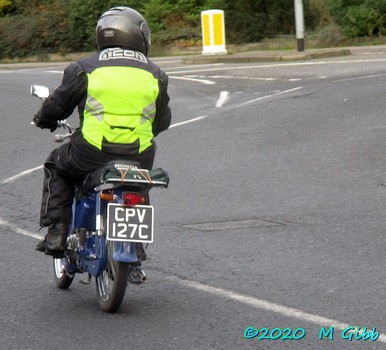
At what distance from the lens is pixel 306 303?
6738mm

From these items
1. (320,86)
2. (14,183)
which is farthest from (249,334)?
(320,86)

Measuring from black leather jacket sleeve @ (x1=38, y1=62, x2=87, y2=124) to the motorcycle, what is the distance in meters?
0.15

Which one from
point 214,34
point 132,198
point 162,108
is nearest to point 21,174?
point 162,108

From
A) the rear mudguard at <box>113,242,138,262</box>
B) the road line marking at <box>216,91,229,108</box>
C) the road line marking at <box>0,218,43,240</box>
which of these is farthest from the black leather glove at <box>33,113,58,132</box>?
the road line marking at <box>216,91,229,108</box>

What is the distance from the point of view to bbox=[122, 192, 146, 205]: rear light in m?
6.45

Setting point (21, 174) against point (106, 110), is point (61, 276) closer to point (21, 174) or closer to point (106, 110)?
point (106, 110)

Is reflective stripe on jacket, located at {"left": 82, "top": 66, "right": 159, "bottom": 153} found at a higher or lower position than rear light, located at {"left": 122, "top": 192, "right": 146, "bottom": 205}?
higher

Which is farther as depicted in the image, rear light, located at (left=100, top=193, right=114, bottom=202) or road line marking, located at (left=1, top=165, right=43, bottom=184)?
road line marking, located at (left=1, top=165, right=43, bottom=184)

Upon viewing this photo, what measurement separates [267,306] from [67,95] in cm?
175

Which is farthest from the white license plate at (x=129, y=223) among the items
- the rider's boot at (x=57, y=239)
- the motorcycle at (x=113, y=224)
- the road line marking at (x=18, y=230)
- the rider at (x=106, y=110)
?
the road line marking at (x=18, y=230)

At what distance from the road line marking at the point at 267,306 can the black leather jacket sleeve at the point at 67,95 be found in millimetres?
1418

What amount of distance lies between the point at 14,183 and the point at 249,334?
680cm

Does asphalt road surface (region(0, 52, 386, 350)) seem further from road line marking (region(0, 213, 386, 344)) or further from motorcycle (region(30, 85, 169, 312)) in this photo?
motorcycle (region(30, 85, 169, 312))

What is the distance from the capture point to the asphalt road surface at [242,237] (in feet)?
20.6
